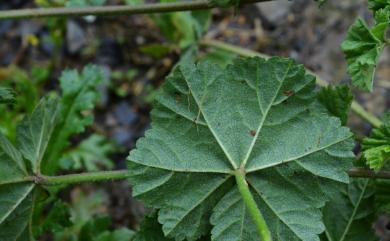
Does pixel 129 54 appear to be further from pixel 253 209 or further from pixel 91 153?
pixel 253 209

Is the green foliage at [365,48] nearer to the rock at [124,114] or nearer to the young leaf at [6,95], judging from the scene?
the young leaf at [6,95]

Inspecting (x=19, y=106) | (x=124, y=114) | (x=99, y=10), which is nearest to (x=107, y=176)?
(x=99, y=10)

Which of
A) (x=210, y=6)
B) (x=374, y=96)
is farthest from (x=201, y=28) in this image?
(x=374, y=96)

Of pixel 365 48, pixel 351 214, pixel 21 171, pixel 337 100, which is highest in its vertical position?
pixel 21 171

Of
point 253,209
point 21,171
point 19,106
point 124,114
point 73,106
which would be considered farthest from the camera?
point 124,114

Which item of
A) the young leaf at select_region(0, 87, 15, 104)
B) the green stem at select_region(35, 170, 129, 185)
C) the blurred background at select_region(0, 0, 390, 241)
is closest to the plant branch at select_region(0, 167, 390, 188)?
the green stem at select_region(35, 170, 129, 185)

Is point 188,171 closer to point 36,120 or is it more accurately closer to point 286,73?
point 286,73

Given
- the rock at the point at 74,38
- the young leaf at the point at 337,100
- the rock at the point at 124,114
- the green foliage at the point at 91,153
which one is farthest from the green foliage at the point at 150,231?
the rock at the point at 74,38
